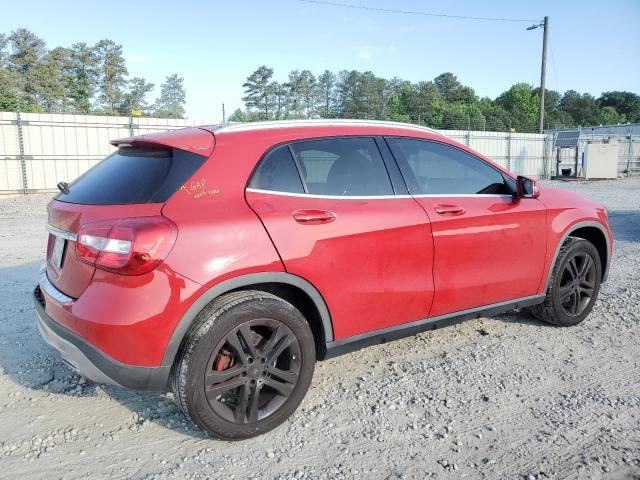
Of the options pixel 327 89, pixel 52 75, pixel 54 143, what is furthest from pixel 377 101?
pixel 54 143

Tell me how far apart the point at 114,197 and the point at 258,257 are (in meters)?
0.81

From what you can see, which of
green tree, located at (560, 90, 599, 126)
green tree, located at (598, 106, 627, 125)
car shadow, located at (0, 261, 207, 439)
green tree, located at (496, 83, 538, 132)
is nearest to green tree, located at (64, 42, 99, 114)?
car shadow, located at (0, 261, 207, 439)

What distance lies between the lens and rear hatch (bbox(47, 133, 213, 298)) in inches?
102

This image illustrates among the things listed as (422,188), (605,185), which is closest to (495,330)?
(422,188)

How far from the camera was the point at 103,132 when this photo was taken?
17.6 meters

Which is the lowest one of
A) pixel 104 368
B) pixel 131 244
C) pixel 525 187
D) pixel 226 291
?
pixel 104 368

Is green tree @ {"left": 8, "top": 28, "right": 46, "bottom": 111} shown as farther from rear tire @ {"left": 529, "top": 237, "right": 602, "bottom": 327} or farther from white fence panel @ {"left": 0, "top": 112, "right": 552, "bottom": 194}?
rear tire @ {"left": 529, "top": 237, "right": 602, "bottom": 327}

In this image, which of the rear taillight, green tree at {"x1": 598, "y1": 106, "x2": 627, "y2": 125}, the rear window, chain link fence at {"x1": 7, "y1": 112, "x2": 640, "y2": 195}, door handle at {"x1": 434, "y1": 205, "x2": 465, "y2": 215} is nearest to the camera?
the rear taillight

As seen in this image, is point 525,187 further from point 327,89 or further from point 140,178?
point 327,89

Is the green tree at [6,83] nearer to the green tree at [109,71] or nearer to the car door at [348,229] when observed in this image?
the green tree at [109,71]

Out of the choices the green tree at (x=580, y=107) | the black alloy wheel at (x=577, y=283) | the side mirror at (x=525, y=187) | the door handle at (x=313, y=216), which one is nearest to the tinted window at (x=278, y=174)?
the door handle at (x=313, y=216)

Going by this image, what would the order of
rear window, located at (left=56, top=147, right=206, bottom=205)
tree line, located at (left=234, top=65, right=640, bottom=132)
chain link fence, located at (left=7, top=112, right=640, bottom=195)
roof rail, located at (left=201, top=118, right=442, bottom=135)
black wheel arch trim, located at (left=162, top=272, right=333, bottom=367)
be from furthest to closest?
1. tree line, located at (left=234, top=65, right=640, bottom=132)
2. chain link fence, located at (left=7, top=112, right=640, bottom=195)
3. roof rail, located at (left=201, top=118, right=442, bottom=135)
4. rear window, located at (left=56, top=147, right=206, bottom=205)
5. black wheel arch trim, located at (left=162, top=272, right=333, bottom=367)

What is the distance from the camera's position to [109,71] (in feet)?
131

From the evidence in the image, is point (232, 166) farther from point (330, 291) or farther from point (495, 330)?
point (495, 330)
